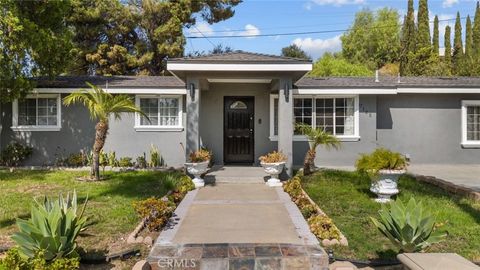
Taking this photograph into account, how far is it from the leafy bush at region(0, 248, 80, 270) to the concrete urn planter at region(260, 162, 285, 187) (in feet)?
21.6

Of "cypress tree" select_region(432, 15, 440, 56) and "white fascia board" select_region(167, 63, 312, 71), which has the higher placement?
"cypress tree" select_region(432, 15, 440, 56)

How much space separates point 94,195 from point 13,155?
661 centimetres

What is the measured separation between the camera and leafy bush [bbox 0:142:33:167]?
13984 mm

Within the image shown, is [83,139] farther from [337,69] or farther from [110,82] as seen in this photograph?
[337,69]

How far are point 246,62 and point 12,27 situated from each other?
6834 millimetres

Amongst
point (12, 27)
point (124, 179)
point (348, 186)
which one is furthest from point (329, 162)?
point (12, 27)

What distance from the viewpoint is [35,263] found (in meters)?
4.39

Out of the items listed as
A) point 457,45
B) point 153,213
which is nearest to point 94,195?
point 153,213

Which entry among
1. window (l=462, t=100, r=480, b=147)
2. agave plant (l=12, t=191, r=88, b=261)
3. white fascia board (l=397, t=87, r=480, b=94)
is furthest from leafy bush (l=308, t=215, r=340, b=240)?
window (l=462, t=100, r=480, b=147)

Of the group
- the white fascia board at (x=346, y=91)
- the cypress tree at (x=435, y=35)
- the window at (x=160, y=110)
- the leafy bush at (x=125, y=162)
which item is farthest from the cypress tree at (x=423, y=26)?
the leafy bush at (x=125, y=162)

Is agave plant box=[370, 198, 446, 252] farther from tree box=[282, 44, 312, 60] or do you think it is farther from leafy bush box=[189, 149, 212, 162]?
tree box=[282, 44, 312, 60]

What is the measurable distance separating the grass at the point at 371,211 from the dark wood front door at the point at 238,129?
302 centimetres

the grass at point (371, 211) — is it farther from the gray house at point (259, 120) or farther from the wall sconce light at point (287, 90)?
the gray house at point (259, 120)

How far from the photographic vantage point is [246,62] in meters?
10.8
